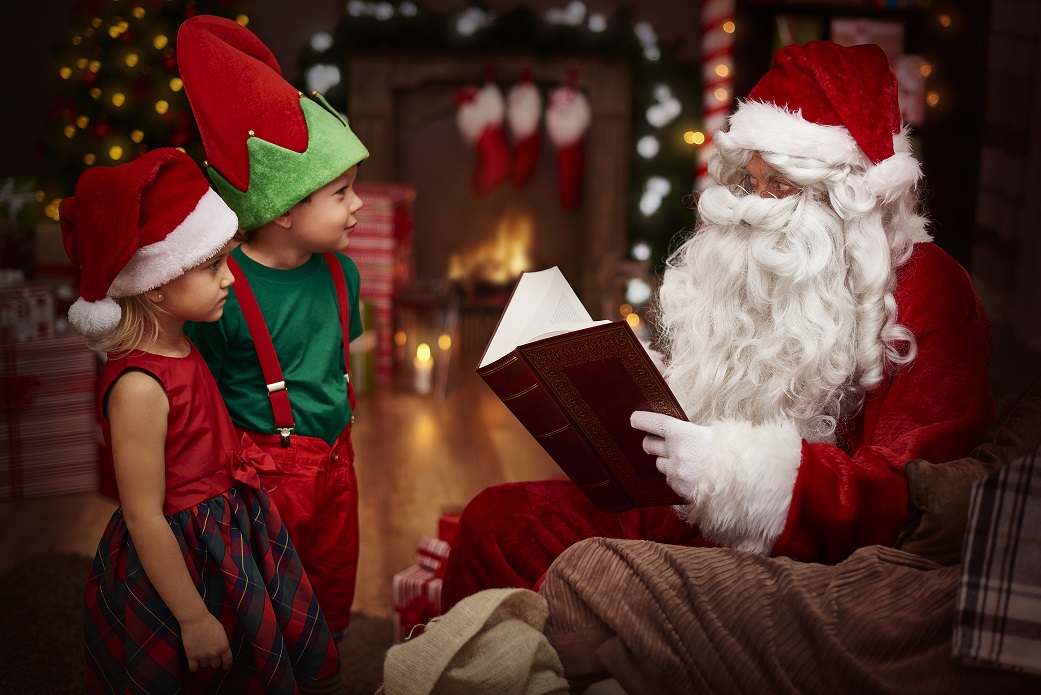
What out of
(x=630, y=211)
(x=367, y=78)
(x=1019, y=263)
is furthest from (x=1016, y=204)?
(x=367, y=78)

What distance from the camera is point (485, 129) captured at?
5.07m

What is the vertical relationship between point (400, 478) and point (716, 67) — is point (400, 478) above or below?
below

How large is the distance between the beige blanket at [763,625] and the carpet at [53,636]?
0.92m

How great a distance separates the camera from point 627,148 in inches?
209

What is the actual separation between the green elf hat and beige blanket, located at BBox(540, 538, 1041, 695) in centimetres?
84

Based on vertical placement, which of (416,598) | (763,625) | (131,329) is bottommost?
(416,598)

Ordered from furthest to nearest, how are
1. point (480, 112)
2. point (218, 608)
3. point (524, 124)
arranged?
point (524, 124)
point (480, 112)
point (218, 608)

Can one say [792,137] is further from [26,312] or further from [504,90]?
[504,90]

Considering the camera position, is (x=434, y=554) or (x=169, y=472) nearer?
(x=169, y=472)

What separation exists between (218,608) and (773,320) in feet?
3.37

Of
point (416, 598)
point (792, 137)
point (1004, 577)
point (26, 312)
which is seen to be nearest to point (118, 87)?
point (26, 312)

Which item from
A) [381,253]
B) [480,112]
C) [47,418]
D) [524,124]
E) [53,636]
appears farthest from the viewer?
[524,124]

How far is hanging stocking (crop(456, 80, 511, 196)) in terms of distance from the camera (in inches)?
198

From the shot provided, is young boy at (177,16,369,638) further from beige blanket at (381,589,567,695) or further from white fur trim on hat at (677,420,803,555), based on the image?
white fur trim on hat at (677,420,803,555)
